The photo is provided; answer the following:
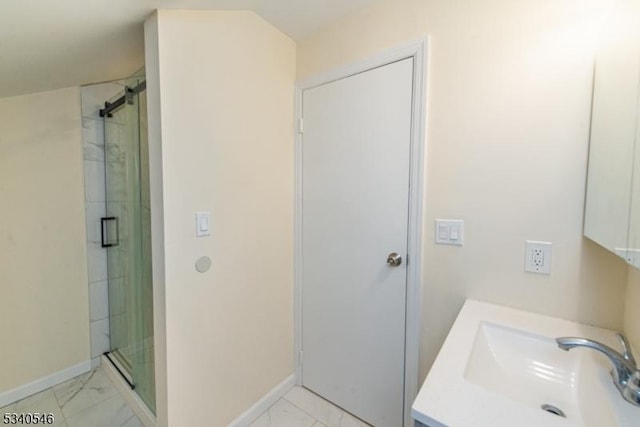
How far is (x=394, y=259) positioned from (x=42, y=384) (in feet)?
8.23

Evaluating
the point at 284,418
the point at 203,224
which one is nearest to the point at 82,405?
the point at 284,418

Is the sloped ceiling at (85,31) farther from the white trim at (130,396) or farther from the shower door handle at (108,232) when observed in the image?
the white trim at (130,396)

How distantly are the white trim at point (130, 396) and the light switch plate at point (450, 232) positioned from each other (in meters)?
1.84

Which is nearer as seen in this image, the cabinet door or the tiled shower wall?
the cabinet door

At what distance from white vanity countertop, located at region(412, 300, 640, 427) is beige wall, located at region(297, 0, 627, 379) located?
0.45ft

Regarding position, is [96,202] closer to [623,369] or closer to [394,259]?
[394,259]

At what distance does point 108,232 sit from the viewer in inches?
83.6

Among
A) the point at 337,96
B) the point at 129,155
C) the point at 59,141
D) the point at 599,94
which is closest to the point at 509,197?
the point at 599,94

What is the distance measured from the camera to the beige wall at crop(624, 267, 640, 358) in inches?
34.8

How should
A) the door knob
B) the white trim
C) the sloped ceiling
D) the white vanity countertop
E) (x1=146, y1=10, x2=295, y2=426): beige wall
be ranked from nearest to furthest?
the white vanity countertop
the sloped ceiling
(x1=146, y1=10, x2=295, y2=426): beige wall
the door knob
the white trim

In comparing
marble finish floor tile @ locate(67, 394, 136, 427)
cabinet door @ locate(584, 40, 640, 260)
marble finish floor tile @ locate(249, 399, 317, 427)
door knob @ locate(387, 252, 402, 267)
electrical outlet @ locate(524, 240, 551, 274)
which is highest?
cabinet door @ locate(584, 40, 640, 260)

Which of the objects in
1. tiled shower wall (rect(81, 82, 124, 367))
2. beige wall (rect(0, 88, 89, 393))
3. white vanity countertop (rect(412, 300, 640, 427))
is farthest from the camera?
tiled shower wall (rect(81, 82, 124, 367))

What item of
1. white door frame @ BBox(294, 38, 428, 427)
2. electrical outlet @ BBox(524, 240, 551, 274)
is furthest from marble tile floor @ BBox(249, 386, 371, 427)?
electrical outlet @ BBox(524, 240, 551, 274)

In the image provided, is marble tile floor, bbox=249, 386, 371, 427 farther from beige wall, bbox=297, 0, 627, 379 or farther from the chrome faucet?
the chrome faucet
